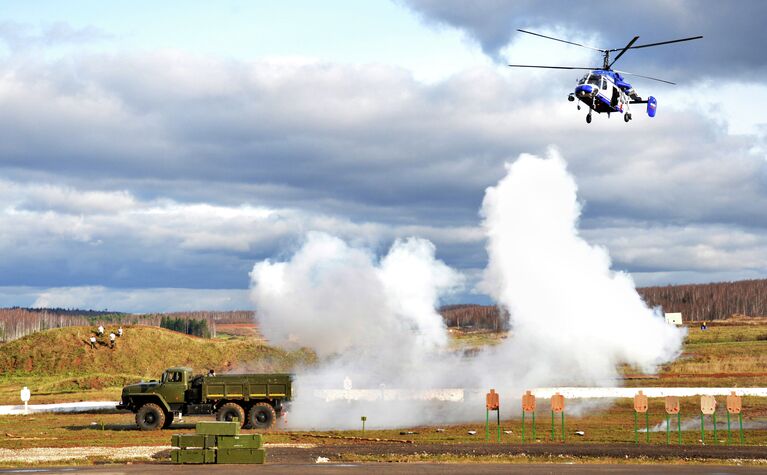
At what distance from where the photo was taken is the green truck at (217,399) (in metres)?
48.8

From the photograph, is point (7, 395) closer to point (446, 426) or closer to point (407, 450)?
point (446, 426)

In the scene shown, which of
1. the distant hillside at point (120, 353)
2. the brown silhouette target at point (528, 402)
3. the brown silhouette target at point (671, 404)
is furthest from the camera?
the distant hillside at point (120, 353)

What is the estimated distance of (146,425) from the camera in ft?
162

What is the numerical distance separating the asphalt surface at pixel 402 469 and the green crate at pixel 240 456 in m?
0.70

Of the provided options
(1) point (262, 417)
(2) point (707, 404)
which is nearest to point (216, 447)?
(1) point (262, 417)

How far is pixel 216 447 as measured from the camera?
3616cm

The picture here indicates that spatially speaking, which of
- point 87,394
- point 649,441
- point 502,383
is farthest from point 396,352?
point 87,394

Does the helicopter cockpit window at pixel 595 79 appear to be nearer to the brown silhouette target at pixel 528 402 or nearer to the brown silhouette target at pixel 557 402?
the brown silhouette target at pixel 557 402

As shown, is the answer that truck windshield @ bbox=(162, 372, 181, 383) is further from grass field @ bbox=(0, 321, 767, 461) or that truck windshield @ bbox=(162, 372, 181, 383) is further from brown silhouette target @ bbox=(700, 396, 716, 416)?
brown silhouette target @ bbox=(700, 396, 716, 416)

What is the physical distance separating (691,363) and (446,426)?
44.5 m

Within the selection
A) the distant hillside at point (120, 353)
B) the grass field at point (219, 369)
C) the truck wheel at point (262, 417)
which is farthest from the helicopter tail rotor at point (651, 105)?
the distant hillside at point (120, 353)

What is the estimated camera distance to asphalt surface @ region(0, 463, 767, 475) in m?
32.9

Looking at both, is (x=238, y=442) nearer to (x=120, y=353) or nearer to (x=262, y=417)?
(x=262, y=417)

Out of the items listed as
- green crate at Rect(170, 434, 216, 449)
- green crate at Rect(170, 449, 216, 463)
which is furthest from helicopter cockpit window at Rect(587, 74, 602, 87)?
green crate at Rect(170, 449, 216, 463)
